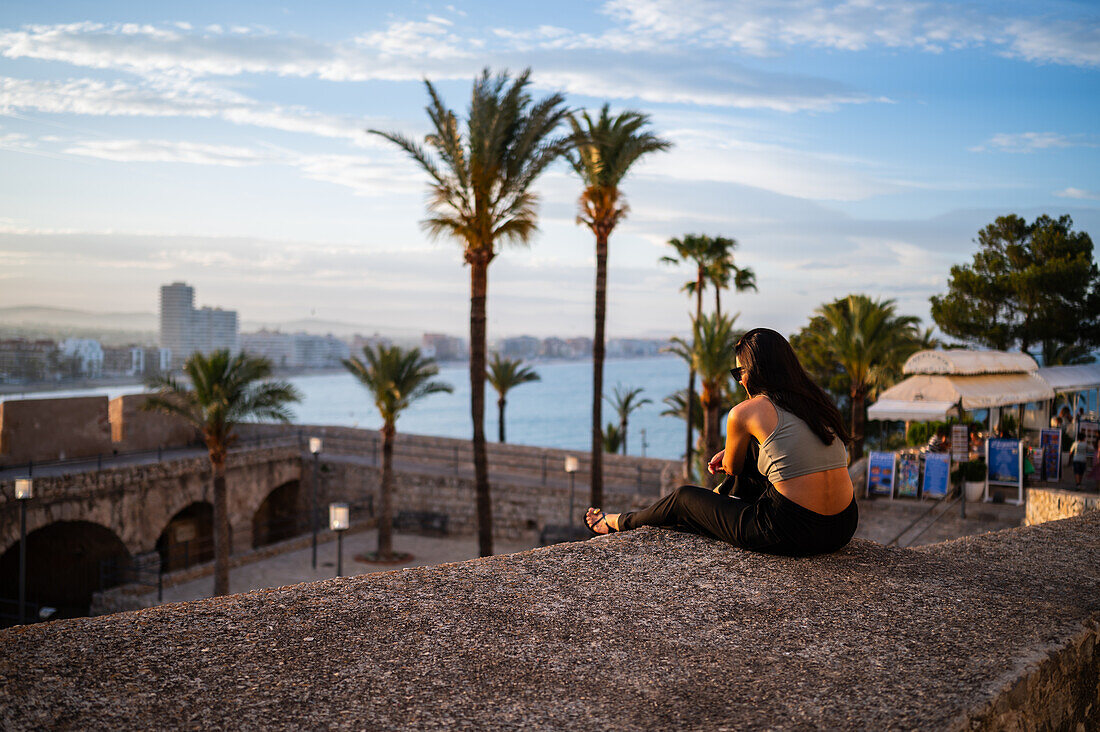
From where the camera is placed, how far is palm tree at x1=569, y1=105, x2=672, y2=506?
60.0 ft

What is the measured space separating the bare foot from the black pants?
0.40 meters

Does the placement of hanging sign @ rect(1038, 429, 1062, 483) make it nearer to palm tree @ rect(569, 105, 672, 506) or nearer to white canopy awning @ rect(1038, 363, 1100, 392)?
white canopy awning @ rect(1038, 363, 1100, 392)

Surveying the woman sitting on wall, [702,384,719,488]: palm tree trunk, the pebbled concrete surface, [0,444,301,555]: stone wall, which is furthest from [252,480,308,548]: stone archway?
the pebbled concrete surface

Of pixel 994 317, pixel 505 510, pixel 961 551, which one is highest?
pixel 994 317

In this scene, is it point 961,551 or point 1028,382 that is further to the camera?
point 1028,382

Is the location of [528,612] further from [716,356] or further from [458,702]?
[716,356]

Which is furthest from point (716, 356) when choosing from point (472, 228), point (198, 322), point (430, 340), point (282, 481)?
point (430, 340)

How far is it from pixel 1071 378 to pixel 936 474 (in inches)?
288

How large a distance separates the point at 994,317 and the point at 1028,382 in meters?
17.1

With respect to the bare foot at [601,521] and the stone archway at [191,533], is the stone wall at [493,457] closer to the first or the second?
the stone archway at [191,533]

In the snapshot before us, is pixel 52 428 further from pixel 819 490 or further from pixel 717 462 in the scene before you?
pixel 819 490

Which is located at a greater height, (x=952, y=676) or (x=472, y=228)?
(x=472, y=228)

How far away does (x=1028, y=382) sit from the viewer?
50.0 ft

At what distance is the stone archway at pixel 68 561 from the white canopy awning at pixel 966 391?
18.8 meters
